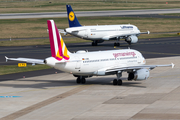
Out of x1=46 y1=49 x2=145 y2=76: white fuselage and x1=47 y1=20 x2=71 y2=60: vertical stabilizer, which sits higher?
x1=47 y1=20 x2=71 y2=60: vertical stabilizer

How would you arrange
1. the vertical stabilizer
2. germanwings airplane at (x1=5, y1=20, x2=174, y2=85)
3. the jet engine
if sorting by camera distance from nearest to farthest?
the vertical stabilizer → germanwings airplane at (x1=5, y1=20, x2=174, y2=85) → the jet engine

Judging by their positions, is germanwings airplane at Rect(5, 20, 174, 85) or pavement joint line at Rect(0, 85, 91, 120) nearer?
pavement joint line at Rect(0, 85, 91, 120)

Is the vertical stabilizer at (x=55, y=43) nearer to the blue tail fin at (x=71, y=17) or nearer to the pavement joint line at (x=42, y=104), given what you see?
the pavement joint line at (x=42, y=104)

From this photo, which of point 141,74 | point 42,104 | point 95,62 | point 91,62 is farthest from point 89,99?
point 141,74

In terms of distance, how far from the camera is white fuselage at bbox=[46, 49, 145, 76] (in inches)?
1709

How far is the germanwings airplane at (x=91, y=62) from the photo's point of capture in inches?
1671

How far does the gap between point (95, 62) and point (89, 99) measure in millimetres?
7265

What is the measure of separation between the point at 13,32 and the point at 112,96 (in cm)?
8987

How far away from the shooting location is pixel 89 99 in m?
40.1

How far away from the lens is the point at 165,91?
4384 centimetres

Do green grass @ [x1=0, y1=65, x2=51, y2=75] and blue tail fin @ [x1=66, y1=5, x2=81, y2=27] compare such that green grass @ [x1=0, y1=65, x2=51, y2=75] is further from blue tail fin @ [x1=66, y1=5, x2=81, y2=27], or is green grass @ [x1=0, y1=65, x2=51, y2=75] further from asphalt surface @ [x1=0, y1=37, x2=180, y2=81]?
blue tail fin @ [x1=66, y1=5, x2=81, y2=27]

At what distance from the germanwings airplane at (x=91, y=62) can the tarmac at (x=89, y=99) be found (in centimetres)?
196

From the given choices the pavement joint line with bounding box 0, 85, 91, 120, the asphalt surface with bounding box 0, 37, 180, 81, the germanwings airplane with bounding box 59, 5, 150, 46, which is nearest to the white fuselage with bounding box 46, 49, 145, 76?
the pavement joint line with bounding box 0, 85, 91, 120

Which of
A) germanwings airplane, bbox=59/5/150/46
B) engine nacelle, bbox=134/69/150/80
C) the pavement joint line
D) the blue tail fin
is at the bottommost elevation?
the pavement joint line
